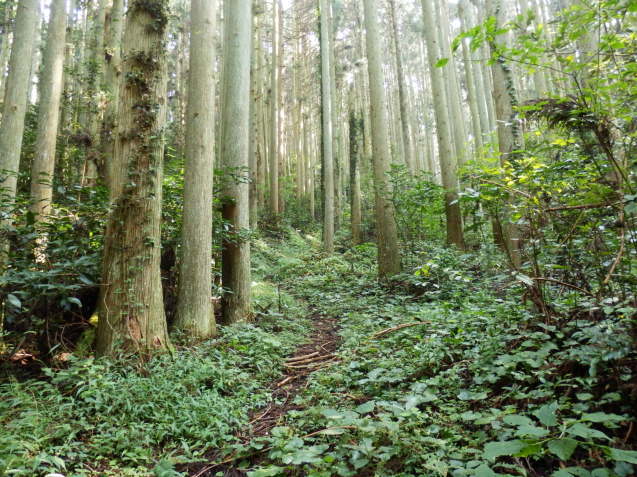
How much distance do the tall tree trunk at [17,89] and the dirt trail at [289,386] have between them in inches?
227

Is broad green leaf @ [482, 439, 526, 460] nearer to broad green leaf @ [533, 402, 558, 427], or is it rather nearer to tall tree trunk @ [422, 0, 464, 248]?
broad green leaf @ [533, 402, 558, 427]

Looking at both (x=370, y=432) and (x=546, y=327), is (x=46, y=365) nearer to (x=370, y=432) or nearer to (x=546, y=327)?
(x=370, y=432)

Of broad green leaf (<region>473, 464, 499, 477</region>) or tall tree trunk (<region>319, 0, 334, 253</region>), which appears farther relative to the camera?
tall tree trunk (<region>319, 0, 334, 253</region>)

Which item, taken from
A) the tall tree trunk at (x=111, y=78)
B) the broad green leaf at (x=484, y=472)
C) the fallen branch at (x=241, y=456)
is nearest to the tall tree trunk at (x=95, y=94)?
the tall tree trunk at (x=111, y=78)

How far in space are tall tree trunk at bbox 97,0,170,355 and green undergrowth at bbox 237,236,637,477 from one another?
180cm

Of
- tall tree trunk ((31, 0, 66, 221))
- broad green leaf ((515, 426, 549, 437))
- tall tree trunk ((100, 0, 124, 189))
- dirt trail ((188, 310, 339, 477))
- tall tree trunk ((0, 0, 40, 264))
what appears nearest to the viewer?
broad green leaf ((515, 426, 549, 437))

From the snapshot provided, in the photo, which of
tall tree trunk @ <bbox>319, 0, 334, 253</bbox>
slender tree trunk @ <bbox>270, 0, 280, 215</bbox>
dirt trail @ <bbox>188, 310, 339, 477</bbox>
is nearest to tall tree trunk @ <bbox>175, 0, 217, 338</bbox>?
dirt trail @ <bbox>188, 310, 339, 477</bbox>

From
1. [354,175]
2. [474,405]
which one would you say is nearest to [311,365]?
[474,405]

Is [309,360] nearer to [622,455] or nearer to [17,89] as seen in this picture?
[622,455]

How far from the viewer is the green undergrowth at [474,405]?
5.69 feet

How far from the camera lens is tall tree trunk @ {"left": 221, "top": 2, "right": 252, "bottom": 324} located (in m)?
5.49

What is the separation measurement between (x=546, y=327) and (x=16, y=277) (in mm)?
4427

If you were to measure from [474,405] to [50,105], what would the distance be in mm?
9463

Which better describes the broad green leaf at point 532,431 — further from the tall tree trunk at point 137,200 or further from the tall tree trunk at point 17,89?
the tall tree trunk at point 17,89
